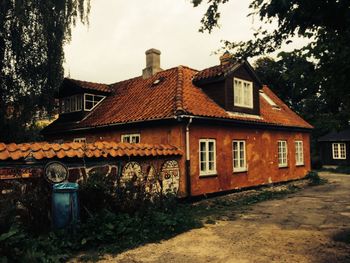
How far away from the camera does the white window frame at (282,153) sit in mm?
18250

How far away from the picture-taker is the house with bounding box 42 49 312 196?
12.7 metres

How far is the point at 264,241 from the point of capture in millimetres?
7160

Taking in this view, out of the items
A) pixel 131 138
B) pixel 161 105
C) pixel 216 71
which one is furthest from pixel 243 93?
pixel 131 138

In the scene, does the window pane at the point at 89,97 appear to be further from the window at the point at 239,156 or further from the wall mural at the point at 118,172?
the window at the point at 239,156

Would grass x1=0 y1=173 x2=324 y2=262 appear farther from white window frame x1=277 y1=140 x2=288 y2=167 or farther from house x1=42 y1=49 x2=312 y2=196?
white window frame x1=277 y1=140 x2=288 y2=167

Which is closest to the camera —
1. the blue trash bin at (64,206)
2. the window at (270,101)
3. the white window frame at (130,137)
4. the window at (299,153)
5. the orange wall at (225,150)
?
the blue trash bin at (64,206)

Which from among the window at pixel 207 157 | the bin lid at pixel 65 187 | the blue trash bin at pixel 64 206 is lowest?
the blue trash bin at pixel 64 206

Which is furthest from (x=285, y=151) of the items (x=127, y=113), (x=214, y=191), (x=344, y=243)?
(x=344, y=243)

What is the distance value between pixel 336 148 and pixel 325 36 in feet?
112

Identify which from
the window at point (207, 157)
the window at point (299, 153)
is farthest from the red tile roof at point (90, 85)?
the window at point (299, 153)

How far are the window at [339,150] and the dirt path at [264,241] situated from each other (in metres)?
27.7

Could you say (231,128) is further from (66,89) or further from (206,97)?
(66,89)

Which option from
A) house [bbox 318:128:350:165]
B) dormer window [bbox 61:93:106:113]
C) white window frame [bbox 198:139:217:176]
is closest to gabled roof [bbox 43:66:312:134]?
dormer window [bbox 61:93:106:113]

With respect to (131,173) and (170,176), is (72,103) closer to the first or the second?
(170,176)
